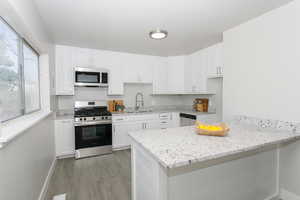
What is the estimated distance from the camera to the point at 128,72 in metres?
3.76

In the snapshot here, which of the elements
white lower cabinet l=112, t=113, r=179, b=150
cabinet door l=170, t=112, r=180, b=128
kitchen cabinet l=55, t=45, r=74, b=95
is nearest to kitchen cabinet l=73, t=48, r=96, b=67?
kitchen cabinet l=55, t=45, r=74, b=95

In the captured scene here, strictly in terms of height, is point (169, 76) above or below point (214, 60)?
below

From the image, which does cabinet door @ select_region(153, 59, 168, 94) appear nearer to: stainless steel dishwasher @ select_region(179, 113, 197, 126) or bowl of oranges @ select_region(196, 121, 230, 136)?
stainless steel dishwasher @ select_region(179, 113, 197, 126)

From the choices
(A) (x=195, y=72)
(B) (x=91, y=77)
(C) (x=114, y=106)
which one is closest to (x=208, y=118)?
(A) (x=195, y=72)

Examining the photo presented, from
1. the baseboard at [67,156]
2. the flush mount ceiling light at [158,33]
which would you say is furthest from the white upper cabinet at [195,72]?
the baseboard at [67,156]

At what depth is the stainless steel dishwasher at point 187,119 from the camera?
333cm

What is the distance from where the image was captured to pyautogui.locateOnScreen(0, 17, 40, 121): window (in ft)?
4.36

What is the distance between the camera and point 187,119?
3.56 metres

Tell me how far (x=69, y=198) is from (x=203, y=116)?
2.74 m

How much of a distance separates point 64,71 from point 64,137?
139 cm

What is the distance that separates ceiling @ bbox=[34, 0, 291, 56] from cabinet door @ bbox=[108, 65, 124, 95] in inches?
28.6

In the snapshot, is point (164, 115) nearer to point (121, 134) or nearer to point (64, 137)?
point (121, 134)

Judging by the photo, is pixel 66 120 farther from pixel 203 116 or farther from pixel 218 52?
pixel 218 52

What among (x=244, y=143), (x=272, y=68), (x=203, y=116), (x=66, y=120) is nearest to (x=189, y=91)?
(x=203, y=116)
